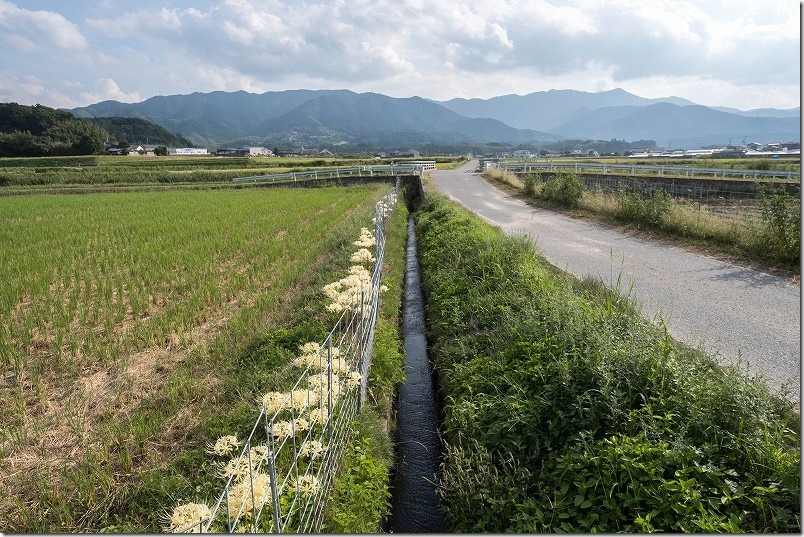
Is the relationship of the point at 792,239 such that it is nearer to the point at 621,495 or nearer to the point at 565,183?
the point at 621,495

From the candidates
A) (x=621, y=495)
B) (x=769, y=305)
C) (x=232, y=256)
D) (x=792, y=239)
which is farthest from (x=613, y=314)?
(x=232, y=256)

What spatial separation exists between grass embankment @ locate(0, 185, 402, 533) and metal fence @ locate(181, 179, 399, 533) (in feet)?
1.57

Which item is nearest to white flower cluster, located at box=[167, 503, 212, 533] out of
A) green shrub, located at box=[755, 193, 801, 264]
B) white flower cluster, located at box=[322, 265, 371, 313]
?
white flower cluster, located at box=[322, 265, 371, 313]

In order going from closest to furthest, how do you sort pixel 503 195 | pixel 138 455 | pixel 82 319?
pixel 138 455, pixel 82 319, pixel 503 195

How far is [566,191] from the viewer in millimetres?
17438

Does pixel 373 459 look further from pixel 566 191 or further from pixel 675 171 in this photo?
pixel 675 171

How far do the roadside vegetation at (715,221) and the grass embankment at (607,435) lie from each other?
491 centimetres

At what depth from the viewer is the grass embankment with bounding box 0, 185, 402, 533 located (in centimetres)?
347

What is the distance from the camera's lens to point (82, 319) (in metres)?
6.70

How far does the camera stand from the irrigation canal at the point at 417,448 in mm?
3836

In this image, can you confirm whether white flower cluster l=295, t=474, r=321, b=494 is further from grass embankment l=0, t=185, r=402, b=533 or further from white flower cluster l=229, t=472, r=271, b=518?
grass embankment l=0, t=185, r=402, b=533

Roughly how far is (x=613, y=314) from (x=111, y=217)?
18.5 meters

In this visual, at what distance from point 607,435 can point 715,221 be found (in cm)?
918

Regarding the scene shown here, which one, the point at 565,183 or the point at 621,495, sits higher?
the point at 565,183
